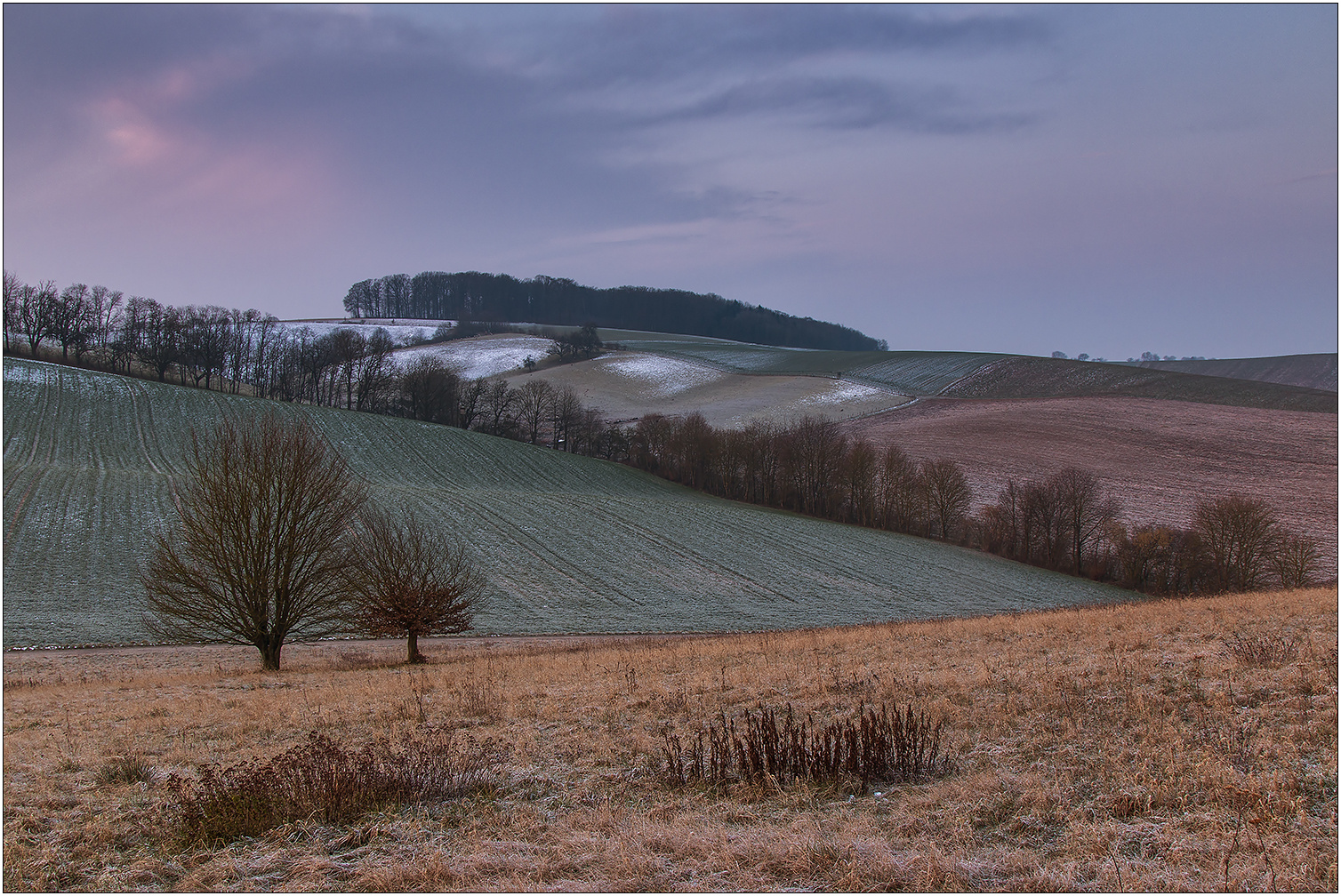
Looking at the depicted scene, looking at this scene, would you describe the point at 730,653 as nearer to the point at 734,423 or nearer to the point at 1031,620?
the point at 1031,620

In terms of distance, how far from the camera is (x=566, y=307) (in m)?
188

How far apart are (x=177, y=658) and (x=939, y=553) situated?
149 feet

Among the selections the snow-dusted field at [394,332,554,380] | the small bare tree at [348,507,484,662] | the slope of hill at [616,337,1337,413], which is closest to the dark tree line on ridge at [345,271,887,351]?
the snow-dusted field at [394,332,554,380]

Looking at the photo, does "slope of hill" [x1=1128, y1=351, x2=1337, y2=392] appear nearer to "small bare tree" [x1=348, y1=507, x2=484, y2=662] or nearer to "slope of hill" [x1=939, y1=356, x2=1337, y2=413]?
"slope of hill" [x1=939, y1=356, x2=1337, y2=413]

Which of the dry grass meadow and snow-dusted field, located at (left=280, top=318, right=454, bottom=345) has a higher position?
snow-dusted field, located at (left=280, top=318, right=454, bottom=345)

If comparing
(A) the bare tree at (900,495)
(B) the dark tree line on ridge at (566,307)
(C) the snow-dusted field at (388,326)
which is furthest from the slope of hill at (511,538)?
(B) the dark tree line on ridge at (566,307)

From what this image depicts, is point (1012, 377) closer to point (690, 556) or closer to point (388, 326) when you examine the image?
point (690, 556)

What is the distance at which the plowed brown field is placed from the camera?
56.8 metres

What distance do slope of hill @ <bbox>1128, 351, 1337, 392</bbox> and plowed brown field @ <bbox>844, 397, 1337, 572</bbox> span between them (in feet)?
80.2

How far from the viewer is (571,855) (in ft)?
19.4

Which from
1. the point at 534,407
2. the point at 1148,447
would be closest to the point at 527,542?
the point at 534,407

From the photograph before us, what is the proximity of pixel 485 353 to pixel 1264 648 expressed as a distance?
13124 cm

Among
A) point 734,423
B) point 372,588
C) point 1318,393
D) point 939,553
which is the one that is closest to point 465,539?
point 372,588

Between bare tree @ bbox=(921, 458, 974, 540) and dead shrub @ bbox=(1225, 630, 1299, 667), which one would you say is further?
bare tree @ bbox=(921, 458, 974, 540)
